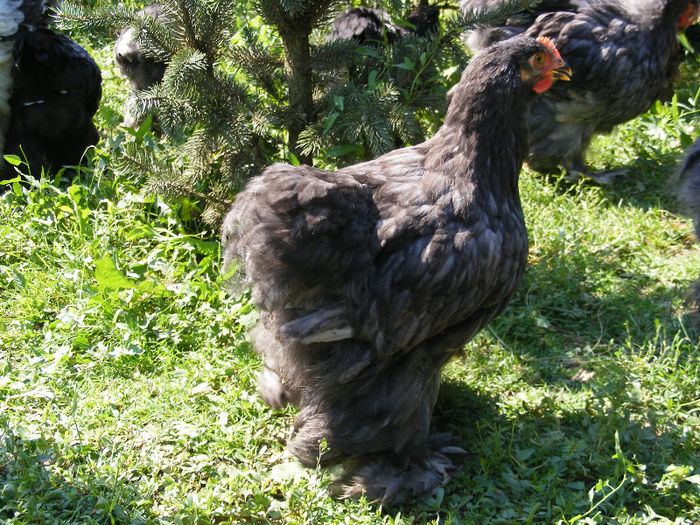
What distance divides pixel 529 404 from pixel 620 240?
6.24ft

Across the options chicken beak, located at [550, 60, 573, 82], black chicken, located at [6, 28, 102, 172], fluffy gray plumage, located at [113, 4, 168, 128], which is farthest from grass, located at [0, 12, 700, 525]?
chicken beak, located at [550, 60, 573, 82]

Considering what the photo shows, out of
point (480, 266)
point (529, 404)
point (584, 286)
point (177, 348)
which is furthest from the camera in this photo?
point (584, 286)

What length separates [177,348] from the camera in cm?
387

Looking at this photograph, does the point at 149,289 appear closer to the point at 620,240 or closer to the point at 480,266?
the point at 480,266

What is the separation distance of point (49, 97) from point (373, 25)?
2.54 meters

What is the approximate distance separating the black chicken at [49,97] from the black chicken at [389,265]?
2717mm

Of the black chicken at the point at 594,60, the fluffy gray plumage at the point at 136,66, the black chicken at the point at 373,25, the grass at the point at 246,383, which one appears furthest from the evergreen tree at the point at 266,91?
the black chicken at the point at 594,60

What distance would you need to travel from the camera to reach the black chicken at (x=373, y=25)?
518 centimetres

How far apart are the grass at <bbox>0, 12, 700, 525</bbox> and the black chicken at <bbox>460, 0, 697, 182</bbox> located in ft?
2.35

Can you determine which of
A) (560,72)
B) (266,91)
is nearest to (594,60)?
(560,72)

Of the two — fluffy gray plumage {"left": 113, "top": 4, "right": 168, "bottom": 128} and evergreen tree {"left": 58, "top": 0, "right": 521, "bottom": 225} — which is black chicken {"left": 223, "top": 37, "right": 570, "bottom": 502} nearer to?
evergreen tree {"left": 58, "top": 0, "right": 521, "bottom": 225}

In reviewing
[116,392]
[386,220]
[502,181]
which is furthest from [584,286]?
[116,392]

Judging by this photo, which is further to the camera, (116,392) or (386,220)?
(116,392)

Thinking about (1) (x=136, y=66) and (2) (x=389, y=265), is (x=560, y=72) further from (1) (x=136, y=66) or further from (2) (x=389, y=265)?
(1) (x=136, y=66)
